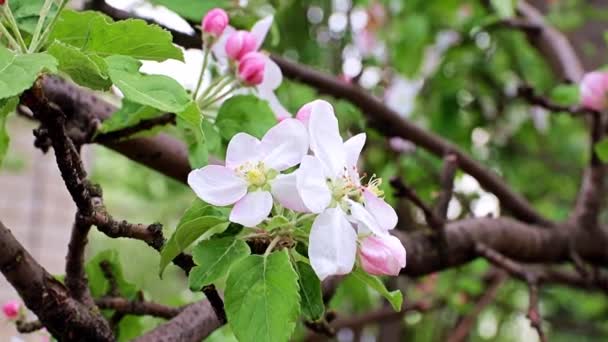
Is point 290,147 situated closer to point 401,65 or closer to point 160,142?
point 160,142

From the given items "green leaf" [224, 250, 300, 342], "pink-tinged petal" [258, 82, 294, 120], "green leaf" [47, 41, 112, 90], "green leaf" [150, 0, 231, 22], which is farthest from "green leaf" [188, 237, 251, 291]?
"green leaf" [150, 0, 231, 22]

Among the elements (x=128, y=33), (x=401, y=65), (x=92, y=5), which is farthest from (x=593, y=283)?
(x=128, y=33)

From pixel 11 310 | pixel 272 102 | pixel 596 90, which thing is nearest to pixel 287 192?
pixel 272 102

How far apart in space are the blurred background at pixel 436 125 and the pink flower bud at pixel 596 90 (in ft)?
0.26

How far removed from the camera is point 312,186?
1.54ft

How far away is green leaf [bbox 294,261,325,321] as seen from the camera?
524 millimetres

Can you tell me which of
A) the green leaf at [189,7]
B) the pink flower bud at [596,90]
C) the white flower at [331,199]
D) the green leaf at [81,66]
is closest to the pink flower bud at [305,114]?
the white flower at [331,199]

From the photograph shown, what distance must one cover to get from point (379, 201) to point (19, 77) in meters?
0.22

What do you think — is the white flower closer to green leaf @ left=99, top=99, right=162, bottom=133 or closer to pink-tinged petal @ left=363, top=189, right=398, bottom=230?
pink-tinged petal @ left=363, top=189, right=398, bottom=230

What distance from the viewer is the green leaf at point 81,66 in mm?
442

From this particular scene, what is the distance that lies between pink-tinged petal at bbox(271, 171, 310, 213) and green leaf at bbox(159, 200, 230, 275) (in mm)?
37

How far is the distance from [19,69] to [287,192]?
0.57 feet

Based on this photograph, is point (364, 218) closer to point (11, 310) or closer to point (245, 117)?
point (245, 117)

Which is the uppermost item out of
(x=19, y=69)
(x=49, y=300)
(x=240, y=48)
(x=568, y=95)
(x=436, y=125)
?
(x=19, y=69)
